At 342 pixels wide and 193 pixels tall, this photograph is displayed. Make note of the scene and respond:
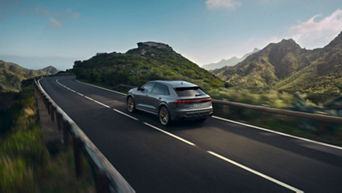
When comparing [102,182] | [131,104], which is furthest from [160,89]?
[102,182]

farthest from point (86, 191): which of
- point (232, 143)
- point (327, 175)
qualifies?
point (327, 175)

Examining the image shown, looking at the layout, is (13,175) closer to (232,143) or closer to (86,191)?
(86,191)

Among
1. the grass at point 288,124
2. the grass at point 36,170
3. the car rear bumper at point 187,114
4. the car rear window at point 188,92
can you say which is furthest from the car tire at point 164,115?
the grass at point 36,170

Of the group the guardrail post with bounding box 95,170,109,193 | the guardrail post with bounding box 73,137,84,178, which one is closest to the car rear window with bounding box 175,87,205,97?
A: the guardrail post with bounding box 73,137,84,178

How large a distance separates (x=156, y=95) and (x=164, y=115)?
99 cm

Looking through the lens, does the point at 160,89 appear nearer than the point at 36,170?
No

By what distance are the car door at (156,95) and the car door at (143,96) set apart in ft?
0.91

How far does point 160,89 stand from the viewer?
328 inches

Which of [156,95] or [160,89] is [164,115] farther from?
[160,89]

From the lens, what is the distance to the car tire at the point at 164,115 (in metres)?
7.57

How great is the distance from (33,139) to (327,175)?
6.74 m

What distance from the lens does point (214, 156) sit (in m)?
5.06

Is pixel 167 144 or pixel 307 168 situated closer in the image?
pixel 307 168

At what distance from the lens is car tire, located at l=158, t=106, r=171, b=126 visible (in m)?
7.57
